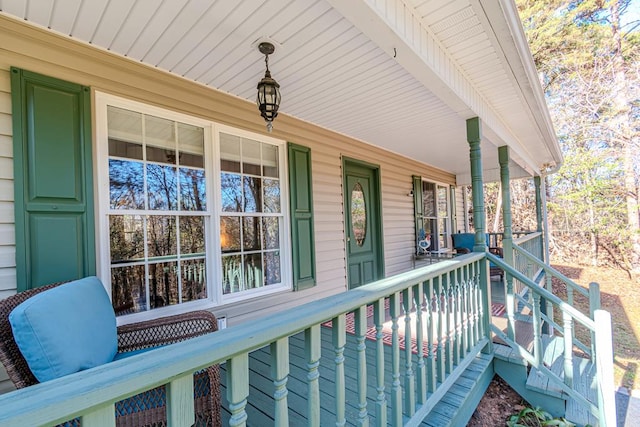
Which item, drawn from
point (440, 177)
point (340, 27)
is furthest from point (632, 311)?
point (340, 27)

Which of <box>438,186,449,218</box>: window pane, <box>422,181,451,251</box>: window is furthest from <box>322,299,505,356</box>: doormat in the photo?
<box>438,186,449,218</box>: window pane

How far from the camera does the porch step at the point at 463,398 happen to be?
1755 millimetres

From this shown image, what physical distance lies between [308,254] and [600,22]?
445 inches

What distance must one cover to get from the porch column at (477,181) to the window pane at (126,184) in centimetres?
296

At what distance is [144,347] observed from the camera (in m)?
1.88

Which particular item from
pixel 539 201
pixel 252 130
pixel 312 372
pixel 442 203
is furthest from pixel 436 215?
pixel 312 372

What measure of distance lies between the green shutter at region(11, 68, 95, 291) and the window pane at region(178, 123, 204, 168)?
671 millimetres

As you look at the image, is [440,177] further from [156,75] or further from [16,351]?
[16,351]

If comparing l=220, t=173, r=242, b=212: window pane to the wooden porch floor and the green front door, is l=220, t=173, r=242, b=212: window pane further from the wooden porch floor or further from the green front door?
the green front door

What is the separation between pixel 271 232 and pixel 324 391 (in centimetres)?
170

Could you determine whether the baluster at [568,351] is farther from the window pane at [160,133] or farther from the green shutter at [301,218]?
the window pane at [160,133]

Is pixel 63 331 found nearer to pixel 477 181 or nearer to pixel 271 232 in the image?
pixel 271 232

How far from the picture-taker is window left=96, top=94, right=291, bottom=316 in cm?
219

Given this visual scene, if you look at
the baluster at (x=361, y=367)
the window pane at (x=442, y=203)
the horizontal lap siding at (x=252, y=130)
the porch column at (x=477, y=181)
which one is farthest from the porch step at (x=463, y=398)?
the window pane at (x=442, y=203)
